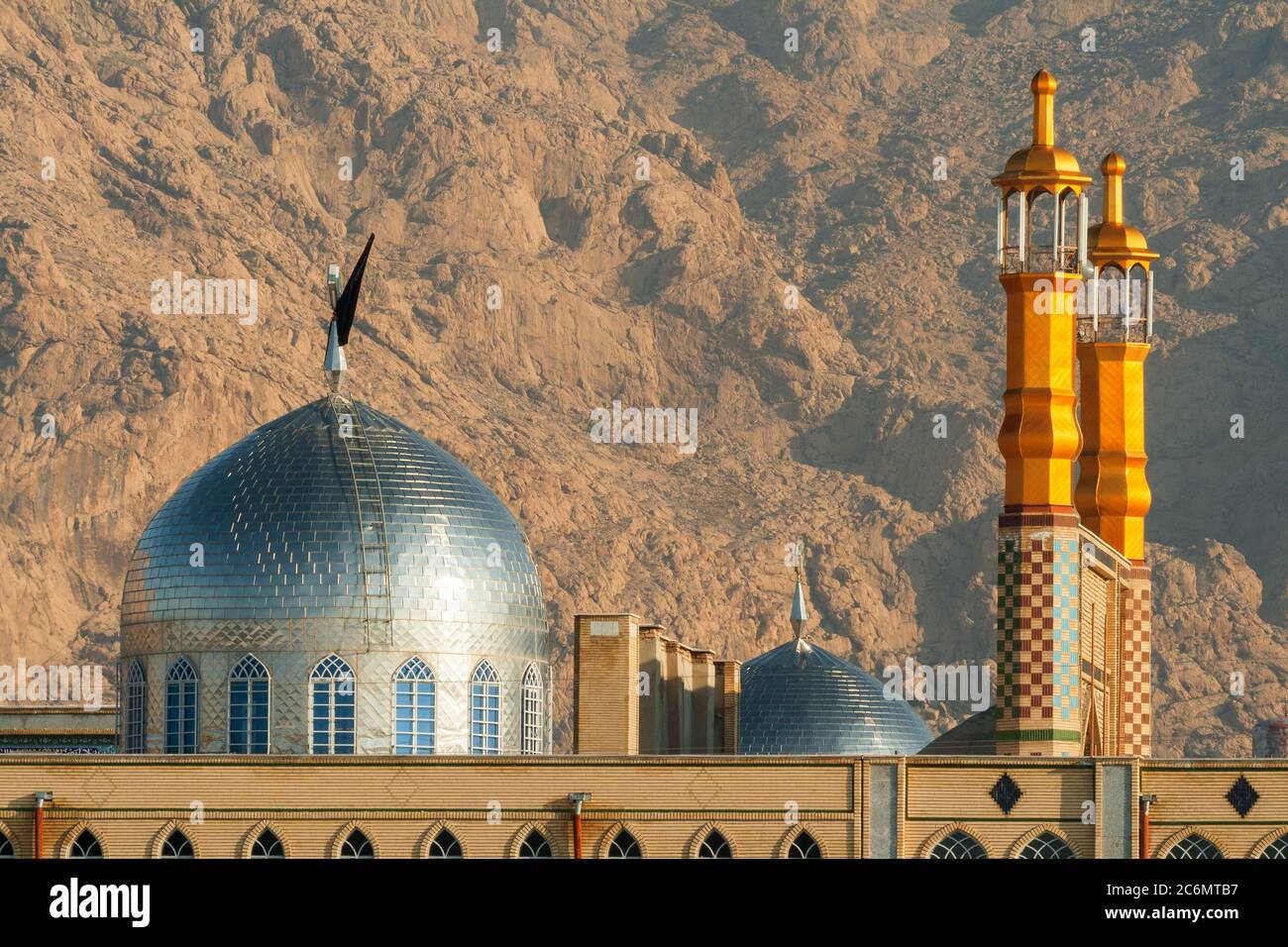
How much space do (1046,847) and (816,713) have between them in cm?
1483

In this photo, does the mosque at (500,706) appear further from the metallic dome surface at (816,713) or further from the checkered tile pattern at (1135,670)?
the metallic dome surface at (816,713)

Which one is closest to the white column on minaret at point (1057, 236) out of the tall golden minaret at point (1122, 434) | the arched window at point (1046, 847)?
the tall golden minaret at point (1122, 434)

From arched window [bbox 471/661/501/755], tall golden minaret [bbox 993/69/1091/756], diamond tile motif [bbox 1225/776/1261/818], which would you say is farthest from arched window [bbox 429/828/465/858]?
diamond tile motif [bbox 1225/776/1261/818]

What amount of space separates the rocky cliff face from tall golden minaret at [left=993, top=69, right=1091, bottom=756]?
6401cm

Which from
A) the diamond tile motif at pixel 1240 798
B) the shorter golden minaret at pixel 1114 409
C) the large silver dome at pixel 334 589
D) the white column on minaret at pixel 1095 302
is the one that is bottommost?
the diamond tile motif at pixel 1240 798

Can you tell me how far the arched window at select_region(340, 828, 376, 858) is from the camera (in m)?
41.8

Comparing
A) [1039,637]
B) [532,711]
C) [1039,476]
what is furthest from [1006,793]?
[532,711]

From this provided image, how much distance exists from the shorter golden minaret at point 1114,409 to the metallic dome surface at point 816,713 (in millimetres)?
5723

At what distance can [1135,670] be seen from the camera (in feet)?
169

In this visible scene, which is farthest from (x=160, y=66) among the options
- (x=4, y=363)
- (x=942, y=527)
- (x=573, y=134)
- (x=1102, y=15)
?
(x=1102, y=15)

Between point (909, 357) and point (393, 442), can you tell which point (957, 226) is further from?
point (393, 442)

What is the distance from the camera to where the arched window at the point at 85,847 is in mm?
41594

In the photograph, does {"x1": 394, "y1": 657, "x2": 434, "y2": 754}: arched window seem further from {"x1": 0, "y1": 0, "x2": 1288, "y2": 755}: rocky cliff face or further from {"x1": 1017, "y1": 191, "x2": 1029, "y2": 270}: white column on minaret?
{"x1": 0, "y1": 0, "x2": 1288, "y2": 755}: rocky cliff face

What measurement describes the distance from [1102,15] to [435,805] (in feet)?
432
